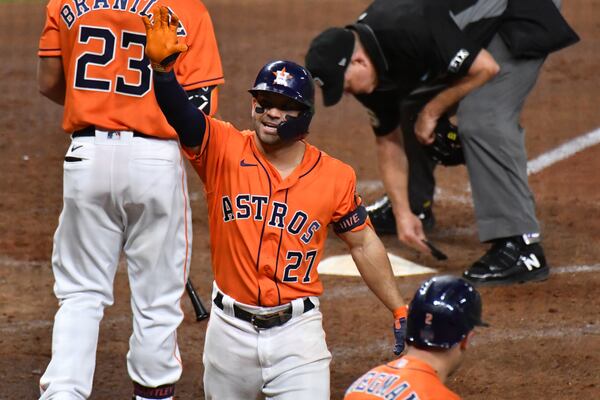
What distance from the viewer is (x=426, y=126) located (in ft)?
23.1

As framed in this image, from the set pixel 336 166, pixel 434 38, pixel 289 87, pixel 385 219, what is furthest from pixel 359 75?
pixel 289 87

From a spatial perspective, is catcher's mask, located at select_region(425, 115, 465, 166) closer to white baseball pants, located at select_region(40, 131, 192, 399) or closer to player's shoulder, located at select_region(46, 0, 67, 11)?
white baseball pants, located at select_region(40, 131, 192, 399)

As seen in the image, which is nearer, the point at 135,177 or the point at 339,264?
the point at 135,177

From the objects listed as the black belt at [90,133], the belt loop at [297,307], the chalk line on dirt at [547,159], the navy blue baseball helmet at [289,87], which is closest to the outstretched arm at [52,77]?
the black belt at [90,133]

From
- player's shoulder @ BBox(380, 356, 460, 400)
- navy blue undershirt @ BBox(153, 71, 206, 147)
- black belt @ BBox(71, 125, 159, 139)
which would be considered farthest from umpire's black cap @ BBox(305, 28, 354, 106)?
player's shoulder @ BBox(380, 356, 460, 400)

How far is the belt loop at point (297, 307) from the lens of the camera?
175 inches

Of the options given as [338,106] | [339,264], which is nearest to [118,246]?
[339,264]

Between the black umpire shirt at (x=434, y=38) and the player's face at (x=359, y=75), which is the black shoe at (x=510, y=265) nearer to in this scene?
the black umpire shirt at (x=434, y=38)

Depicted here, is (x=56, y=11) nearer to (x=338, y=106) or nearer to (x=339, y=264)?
(x=339, y=264)

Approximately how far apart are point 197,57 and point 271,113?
0.83 metres

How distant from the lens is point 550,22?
23.5 ft

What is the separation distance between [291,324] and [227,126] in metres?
0.78

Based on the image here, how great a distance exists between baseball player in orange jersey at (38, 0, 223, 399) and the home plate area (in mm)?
2218

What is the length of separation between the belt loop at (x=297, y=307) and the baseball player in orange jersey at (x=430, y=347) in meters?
0.81
